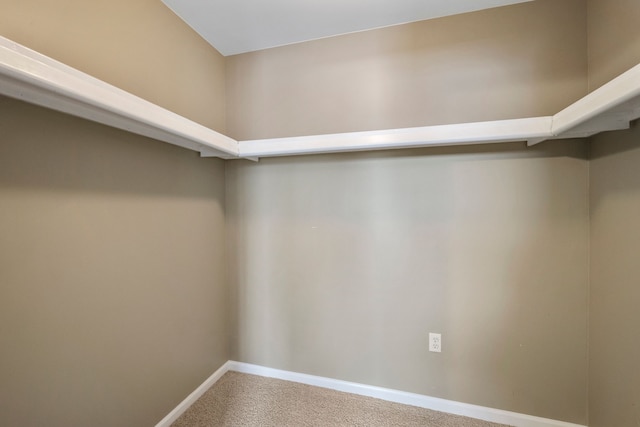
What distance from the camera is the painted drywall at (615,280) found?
1054 millimetres

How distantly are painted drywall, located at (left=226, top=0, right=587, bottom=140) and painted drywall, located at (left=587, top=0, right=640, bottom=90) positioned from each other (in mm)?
53

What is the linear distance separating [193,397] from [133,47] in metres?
2.06

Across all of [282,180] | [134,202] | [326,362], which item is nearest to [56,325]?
[134,202]

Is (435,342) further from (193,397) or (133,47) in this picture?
(133,47)

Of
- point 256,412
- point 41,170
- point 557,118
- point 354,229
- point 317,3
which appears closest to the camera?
point 41,170

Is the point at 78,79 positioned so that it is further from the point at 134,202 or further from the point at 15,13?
the point at 134,202

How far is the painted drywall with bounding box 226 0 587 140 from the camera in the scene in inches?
53.4

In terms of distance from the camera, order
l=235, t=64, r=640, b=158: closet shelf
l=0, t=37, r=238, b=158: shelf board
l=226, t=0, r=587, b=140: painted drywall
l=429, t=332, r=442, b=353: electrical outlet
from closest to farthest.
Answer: l=0, t=37, r=238, b=158: shelf board < l=235, t=64, r=640, b=158: closet shelf < l=226, t=0, r=587, b=140: painted drywall < l=429, t=332, r=442, b=353: electrical outlet

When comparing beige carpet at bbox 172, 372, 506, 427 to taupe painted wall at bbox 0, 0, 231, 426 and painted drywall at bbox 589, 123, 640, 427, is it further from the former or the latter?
painted drywall at bbox 589, 123, 640, 427

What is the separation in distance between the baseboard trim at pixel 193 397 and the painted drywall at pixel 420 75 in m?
1.77

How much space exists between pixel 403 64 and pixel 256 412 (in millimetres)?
2359

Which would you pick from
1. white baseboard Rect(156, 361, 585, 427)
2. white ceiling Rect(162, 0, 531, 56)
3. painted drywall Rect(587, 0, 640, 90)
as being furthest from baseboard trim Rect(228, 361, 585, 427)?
white ceiling Rect(162, 0, 531, 56)

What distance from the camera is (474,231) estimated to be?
147 cm

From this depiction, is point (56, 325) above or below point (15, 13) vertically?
below
